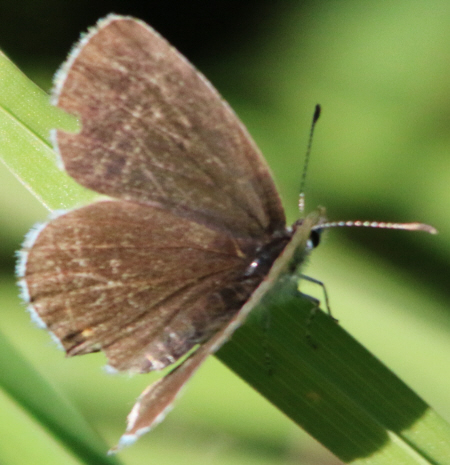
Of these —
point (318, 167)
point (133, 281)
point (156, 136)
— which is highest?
point (318, 167)

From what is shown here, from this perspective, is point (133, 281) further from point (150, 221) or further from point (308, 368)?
point (308, 368)

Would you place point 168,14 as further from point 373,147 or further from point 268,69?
point 373,147

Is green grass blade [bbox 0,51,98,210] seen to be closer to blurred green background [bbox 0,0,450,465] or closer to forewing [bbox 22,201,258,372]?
forewing [bbox 22,201,258,372]

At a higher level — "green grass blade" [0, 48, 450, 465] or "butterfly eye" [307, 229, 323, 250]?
"butterfly eye" [307, 229, 323, 250]

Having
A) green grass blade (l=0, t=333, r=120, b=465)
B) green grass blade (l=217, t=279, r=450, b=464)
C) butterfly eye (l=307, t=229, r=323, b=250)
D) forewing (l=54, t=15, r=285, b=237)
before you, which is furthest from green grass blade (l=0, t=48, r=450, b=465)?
green grass blade (l=0, t=333, r=120, b=465)

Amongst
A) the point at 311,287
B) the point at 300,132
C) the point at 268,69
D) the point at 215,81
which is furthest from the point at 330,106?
the point at 311,287

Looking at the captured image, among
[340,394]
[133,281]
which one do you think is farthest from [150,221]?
[340,394]
